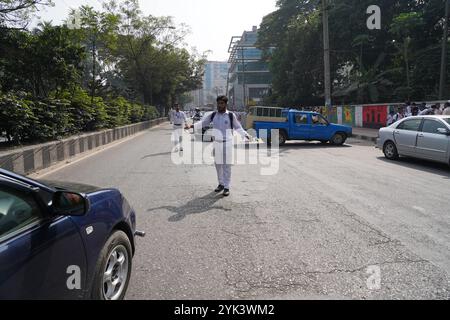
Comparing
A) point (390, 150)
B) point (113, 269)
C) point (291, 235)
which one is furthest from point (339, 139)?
point (113, 269)

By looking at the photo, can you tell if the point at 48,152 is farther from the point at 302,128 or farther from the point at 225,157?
the point at 302,128

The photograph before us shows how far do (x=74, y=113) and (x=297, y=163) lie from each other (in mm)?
9569

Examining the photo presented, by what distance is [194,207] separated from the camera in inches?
267

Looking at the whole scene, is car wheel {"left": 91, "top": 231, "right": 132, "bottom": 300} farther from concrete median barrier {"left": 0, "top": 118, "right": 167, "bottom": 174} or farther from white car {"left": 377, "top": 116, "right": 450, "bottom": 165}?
white car {"left": 377, "top": 116, "right": 450, "bottom": 165}

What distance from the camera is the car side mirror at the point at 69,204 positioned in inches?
106

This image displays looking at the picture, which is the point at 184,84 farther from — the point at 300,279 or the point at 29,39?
the point at 300,279

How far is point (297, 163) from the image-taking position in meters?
12.3

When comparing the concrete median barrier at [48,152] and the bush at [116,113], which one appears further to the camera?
the bush at [116,113]

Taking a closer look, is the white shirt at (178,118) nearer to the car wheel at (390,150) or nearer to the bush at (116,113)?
the bush at (116,113)

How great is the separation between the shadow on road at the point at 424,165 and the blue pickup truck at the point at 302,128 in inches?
195

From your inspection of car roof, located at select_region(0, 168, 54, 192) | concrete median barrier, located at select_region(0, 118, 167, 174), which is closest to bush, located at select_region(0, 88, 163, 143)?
concrete median barrier, located at select_region(0, 118, 167, 174)

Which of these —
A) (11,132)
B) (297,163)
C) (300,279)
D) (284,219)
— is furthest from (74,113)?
(300,279)

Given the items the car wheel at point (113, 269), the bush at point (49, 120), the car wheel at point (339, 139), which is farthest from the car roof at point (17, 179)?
the car wheel at point (339, 139)

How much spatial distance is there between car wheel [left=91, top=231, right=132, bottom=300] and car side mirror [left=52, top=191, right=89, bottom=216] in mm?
470
